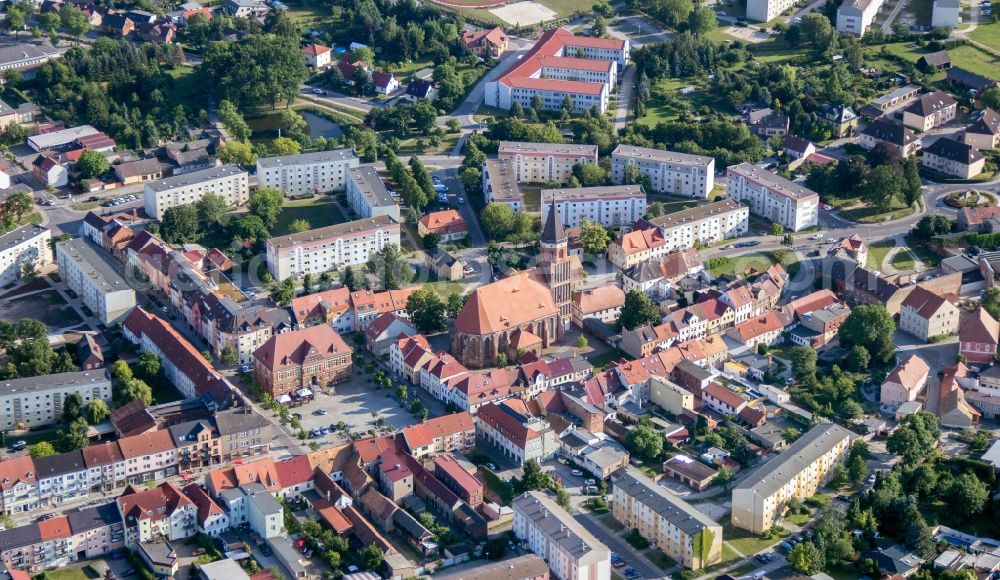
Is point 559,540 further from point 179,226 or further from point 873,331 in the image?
point 179,226

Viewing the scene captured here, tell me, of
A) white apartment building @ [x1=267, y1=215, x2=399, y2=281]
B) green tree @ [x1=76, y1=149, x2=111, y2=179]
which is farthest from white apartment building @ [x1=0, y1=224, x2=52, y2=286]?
white apartment building @ [x1=267, y1=215, x2=399, y2=281]

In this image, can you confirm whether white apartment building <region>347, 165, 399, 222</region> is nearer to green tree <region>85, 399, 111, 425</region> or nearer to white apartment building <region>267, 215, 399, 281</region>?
white apartment building <region>267, 215, 399, 281</region>

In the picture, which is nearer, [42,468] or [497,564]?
[497,564]

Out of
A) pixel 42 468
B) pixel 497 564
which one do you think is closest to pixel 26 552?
pixel 42 468

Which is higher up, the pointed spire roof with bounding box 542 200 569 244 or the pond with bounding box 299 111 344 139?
the pointed spire roof with bounding box 542 200 569 244

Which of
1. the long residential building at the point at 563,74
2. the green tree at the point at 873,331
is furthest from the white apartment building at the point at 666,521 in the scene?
the long residential building at the point at 563,74

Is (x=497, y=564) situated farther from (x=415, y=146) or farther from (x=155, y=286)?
(x=415, y=146)
